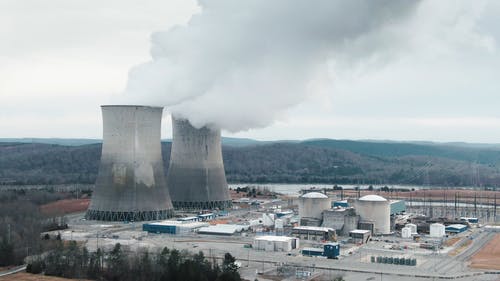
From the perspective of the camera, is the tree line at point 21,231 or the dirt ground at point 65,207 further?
the dirt ground at point 65,207

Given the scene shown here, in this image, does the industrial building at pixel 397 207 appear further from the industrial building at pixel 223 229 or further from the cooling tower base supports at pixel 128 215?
the cooling tower base supports at pixel 128 215

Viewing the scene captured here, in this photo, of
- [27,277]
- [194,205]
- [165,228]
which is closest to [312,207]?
[165,228]

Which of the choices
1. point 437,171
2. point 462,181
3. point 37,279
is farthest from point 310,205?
point 437,171

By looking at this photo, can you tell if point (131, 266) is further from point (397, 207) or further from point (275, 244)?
point (397, 207)

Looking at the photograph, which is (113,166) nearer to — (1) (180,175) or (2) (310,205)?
(1) (180,175)

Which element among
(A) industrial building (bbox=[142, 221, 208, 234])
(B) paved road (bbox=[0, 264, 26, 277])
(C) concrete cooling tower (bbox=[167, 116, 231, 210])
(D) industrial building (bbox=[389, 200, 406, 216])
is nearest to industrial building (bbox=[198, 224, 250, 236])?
(A) industrial building (bbox=[142, 221, 208, 234])

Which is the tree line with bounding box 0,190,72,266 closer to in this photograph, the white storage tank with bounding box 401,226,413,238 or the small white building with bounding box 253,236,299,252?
the small white building with bounding box 253,236,299,252

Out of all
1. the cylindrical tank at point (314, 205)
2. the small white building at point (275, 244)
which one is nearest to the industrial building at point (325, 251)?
the small white building at point (275, 244)
